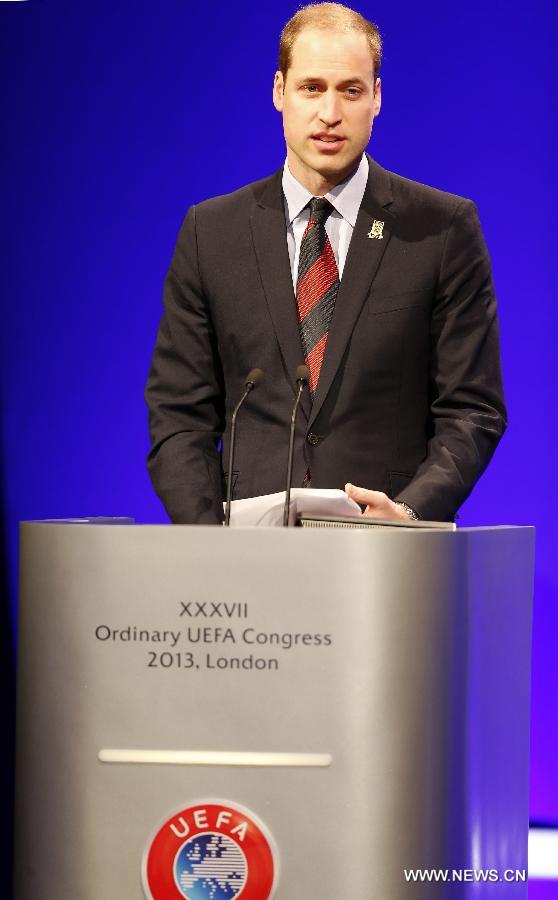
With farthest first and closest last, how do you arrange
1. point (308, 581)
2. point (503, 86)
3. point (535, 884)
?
point (503, 86) → point (535, 884) → point (308, 581)

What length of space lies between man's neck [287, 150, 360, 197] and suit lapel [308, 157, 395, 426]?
54 mm

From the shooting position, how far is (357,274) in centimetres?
236

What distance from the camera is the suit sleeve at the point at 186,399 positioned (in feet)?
7.23

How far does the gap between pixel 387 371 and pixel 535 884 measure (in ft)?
5.21

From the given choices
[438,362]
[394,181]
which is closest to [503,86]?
[394,181]

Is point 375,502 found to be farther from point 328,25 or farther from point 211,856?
point 328,25

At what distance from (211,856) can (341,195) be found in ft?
4.14

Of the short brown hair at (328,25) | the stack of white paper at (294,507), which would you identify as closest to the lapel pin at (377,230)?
the short brown hair at (328,25)

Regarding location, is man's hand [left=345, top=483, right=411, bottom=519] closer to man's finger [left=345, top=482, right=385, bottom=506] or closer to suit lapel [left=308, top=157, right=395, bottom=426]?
man's finger [left=345, top=482, right=385, bottom=506]

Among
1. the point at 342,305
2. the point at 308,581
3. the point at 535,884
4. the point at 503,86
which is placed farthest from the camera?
the point at 503,86

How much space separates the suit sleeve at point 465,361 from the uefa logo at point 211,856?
28.6 inches

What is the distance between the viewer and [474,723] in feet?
5.51

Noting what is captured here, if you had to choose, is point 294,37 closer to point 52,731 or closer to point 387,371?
point 387,371

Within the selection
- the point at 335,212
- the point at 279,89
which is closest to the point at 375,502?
the point at 335,212
